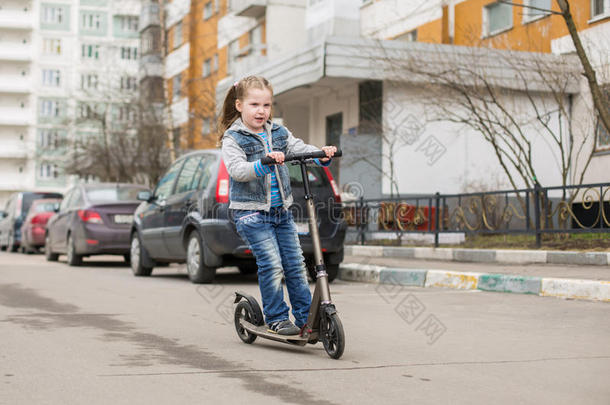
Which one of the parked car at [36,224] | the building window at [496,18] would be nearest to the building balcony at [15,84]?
the parked car at [36,224]

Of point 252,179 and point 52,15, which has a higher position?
point 52,15

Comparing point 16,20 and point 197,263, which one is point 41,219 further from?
point 16,20

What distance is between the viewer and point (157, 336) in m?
6.20

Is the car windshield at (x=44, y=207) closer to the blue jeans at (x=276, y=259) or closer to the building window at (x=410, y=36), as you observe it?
the building window at (x=410, y=36)

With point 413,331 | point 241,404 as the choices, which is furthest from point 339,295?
point 241,404

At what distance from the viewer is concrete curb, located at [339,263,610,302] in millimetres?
8984

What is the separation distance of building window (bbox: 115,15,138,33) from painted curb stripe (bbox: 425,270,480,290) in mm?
74452

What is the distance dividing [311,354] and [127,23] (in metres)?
80.4

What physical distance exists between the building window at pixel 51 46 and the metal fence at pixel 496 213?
230ft

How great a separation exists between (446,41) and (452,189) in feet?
16.3

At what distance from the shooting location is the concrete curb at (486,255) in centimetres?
1185

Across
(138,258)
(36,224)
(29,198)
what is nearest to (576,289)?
(138,258)

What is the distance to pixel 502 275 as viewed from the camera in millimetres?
10109

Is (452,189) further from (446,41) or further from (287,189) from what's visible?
(287,189)
